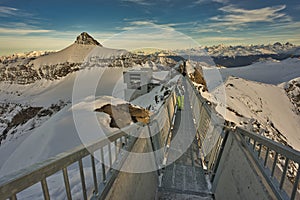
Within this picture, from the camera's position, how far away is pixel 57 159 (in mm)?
1106

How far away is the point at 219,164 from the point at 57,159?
9.05 ft

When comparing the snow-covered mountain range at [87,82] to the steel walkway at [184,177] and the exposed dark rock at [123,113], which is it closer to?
the exposed dark rock at [123,113]

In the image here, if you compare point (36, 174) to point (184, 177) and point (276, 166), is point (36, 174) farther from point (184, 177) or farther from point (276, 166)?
point (184, 177)

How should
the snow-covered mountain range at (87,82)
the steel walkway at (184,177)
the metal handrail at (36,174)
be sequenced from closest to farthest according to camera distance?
the metal handrail at (36,174) → the steel walkway at (184,177) → the snow-covered mountain range at (87,82)

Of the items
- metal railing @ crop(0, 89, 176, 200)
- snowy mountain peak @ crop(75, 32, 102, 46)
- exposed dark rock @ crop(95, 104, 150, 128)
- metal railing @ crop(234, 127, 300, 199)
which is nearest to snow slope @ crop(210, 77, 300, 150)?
exposed dark rock @ crop(95, 104, 150, 128)

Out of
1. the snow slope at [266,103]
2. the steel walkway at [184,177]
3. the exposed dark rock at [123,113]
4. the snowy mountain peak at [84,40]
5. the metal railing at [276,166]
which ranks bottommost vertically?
the snow slope at [266,103]

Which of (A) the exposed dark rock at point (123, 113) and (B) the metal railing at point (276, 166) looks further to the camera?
(A) the exposed dark rock at point (123, 113)

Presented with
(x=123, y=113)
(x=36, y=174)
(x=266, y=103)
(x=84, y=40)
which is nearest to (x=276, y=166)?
(x=36, y=174)

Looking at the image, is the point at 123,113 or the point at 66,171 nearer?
the point at 66,171

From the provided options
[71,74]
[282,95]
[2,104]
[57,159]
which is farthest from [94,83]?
[282,95]

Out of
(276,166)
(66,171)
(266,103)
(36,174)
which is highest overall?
(36,174)

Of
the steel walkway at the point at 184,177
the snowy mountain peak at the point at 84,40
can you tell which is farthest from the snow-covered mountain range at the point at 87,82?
the steel walkway at the point at 184,177

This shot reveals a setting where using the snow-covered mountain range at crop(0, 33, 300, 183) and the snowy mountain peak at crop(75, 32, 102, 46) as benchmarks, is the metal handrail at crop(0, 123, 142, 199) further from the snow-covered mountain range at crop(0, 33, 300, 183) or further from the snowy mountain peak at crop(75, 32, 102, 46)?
the snowy mountain peak at crop(75, 32, 102, 46)

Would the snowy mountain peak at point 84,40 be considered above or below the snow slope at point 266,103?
above
